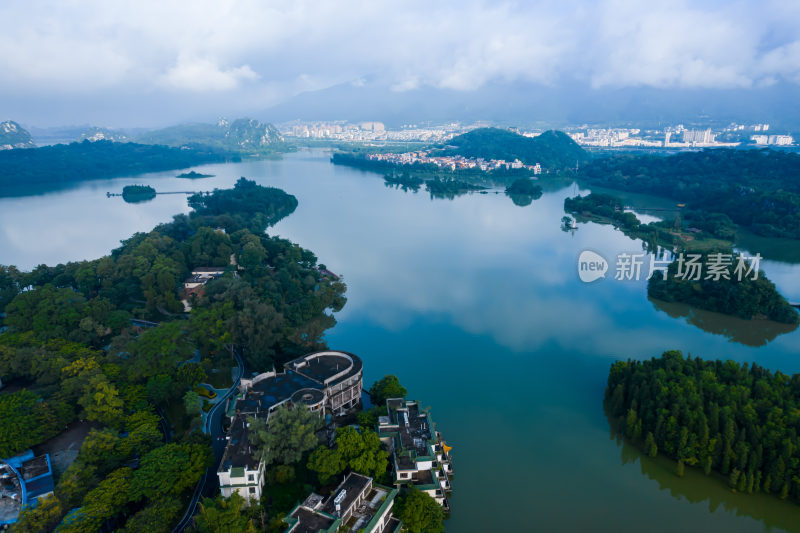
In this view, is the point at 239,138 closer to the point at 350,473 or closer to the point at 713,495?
the point at 350,473

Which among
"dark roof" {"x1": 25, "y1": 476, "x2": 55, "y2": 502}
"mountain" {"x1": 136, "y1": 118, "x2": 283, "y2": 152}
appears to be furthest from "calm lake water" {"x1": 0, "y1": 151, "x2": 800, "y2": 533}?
"mountain" {"x1": 136, "y1": 118, "x2": 283, "y2": 152}

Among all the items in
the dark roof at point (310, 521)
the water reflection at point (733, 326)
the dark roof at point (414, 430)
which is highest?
the dark roof at point (414, 430)

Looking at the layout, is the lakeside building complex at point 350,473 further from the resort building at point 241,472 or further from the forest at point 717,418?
the forest at point 717,418

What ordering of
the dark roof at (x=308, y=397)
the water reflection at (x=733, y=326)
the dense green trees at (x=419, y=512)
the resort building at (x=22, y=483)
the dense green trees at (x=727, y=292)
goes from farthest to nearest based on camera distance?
1. the dense green trees at (x=727, y=292)
2. the water reflection at (x=733, y=326)
3. the dark roof at (x=308, y=397)
4. the resort building at (x=22, y=483)
5. the dense green trees at (x=419, y=512)

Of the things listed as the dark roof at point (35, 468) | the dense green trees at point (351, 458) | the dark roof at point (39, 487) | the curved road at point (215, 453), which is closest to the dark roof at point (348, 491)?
the dense green trees at point (351, 458)

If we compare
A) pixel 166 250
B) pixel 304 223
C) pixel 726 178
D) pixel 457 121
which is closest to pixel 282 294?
pixel 166 250

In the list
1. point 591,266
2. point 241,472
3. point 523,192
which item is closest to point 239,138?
point 523,192
